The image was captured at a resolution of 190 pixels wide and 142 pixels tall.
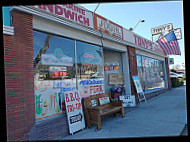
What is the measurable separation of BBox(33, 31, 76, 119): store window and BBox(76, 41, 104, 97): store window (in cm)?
42

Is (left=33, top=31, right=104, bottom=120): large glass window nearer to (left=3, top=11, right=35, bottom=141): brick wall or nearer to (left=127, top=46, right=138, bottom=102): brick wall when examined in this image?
(left=3, top=11, right=35, bottom=141): brick wall


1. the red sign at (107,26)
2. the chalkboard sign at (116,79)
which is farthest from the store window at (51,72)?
the chalkboard sign at (116,79)

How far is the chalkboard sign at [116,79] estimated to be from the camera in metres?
9.01

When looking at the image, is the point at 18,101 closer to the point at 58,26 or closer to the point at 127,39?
the point at 58,26

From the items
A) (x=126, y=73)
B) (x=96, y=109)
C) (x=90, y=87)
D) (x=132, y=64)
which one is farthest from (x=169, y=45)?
(x=96, y=109)

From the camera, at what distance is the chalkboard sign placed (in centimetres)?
901

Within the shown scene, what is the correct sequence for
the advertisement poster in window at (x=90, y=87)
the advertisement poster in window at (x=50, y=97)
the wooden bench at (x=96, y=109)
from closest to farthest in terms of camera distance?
1. the advertisement poster in window at (x=50, y=97)
2. the wooden bench at (x=96, y=109)
3. the advertisement poster in window at (x=90, y=87)

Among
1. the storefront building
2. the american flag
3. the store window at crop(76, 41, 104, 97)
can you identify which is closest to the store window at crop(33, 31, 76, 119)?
the storefront building

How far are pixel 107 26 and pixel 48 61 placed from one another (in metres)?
3.54

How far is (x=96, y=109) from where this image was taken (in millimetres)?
4969

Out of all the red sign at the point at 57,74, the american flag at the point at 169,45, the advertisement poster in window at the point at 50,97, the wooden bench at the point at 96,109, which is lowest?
the wooden bench at the point at 96,109

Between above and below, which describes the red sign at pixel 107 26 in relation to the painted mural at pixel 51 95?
above

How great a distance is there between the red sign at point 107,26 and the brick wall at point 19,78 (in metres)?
2.98

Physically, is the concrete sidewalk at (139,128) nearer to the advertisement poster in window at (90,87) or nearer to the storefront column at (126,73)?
the advertisement poster in window at (90,87)
